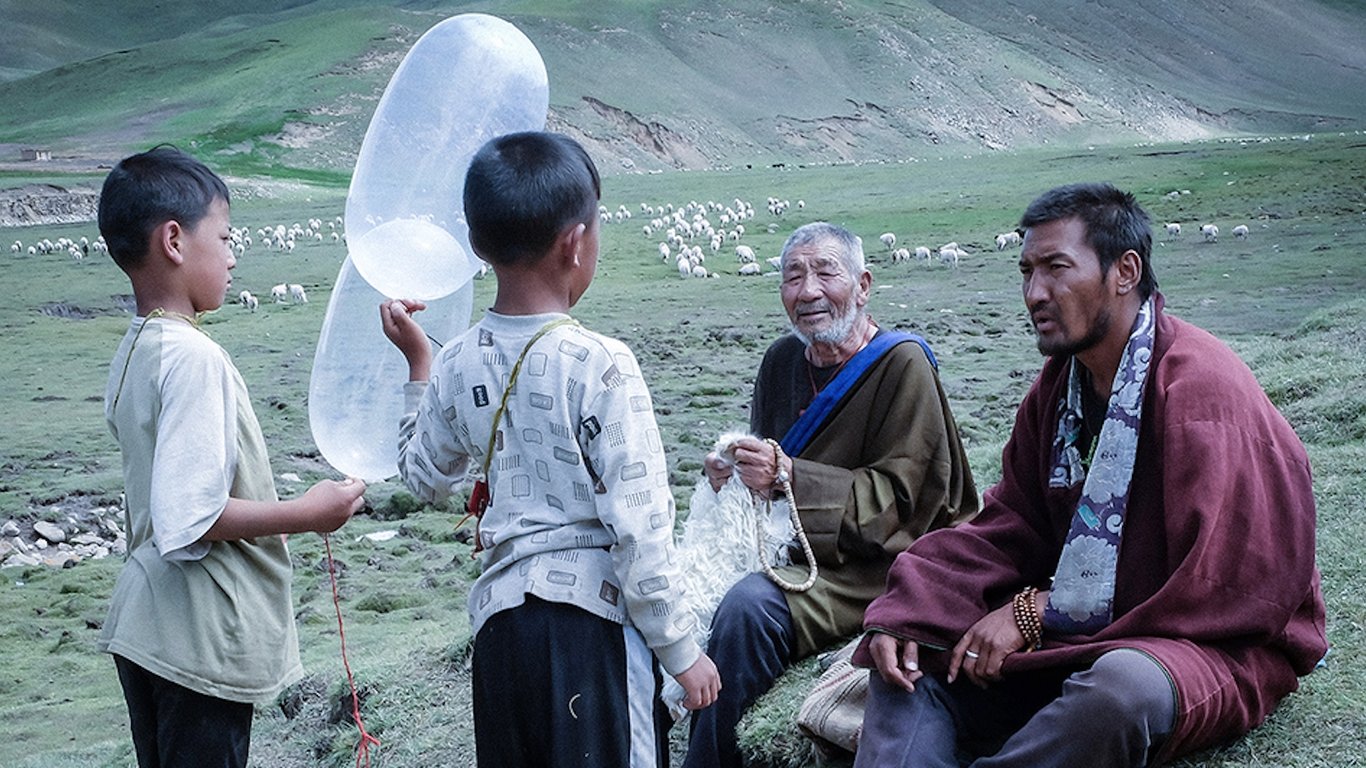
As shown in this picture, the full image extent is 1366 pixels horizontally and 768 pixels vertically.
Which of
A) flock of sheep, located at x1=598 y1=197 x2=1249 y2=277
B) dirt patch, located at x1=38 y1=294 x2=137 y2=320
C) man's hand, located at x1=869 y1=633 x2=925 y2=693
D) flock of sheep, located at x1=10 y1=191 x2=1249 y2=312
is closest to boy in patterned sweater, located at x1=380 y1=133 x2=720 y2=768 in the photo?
man's hand, located at x1=869 y1=633 x2=925 y2=693

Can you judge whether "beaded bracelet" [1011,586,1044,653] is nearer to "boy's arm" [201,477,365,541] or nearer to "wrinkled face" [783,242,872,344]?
"wrinkled face" [783,242,872,344]

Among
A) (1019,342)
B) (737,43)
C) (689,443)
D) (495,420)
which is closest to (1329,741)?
(495,420)

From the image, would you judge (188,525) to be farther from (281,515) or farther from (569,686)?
(569,686)

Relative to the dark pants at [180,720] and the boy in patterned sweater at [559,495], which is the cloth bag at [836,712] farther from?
the dark pants at [180,720]

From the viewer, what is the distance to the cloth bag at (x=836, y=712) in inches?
127

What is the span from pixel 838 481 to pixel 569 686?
134cm

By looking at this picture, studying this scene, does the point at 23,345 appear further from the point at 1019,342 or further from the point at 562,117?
the point at 562,117

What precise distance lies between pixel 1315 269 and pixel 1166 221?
22.2ft

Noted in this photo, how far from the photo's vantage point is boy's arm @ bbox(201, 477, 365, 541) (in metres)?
2.77

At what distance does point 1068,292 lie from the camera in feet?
9.76

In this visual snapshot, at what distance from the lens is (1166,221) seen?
21859mm

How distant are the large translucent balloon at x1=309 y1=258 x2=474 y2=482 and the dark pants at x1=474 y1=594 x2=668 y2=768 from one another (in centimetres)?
69

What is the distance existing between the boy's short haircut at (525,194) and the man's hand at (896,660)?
1194mm

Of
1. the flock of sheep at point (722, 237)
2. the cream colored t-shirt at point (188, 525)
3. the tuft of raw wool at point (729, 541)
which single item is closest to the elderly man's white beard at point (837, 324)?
the tuft of raw wool at point (729, 541)
